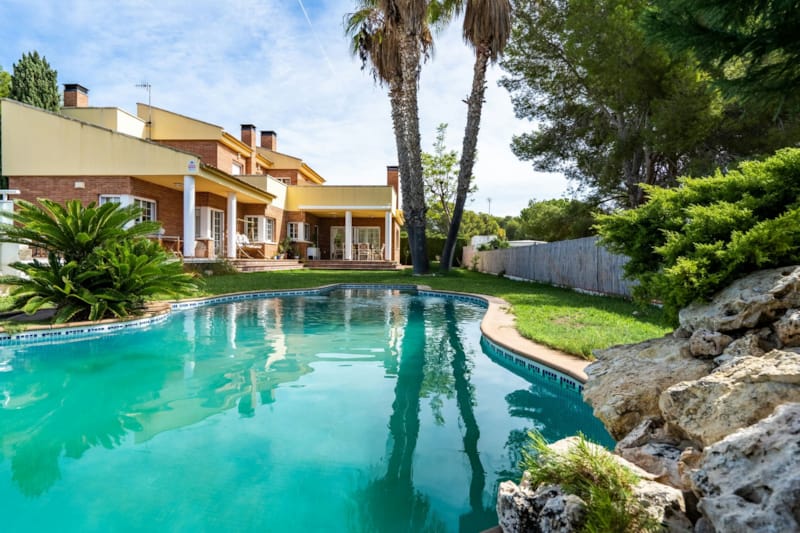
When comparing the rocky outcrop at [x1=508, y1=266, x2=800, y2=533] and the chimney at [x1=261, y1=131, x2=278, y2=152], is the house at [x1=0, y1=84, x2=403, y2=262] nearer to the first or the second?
the chimney at [x1=261, y1=131, x2=278, y2=152]

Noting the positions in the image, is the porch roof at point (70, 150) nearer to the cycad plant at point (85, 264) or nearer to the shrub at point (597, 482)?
the cycad plant at point (85, 264)

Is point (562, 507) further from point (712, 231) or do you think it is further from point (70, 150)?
point (70, 150)

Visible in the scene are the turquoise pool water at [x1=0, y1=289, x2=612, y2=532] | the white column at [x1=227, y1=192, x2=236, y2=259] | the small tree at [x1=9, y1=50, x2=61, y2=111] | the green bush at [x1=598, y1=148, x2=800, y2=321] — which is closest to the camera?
the turquoise pool water at [x1=0, y1=289, x2=612, y2=532]

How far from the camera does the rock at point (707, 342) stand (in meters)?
2.69

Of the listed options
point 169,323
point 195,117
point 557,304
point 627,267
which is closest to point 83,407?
point 169,323

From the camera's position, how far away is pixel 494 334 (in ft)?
21.2

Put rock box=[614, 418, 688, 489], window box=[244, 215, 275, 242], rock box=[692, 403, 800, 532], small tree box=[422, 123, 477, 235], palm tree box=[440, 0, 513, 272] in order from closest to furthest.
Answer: rock box=[692, 403, 800, 532]
rock box=[614, 418, 688, 489]
palm tree box=[440, 0, 513, 272]
window box=[244, 215, 275, 242]
small tree box=[422, 123, 477, 235]

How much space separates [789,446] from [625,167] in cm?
1721

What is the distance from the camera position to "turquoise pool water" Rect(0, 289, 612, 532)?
2623mm

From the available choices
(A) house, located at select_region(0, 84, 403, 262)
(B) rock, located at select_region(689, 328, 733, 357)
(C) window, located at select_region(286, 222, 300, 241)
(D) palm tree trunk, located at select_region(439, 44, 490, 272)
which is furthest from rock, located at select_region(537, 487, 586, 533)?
(C) window, located at select_region(286, 222, 300, 241)

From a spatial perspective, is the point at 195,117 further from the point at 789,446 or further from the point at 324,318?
the point at 789,446

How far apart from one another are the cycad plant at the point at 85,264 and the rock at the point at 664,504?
26.1 feet

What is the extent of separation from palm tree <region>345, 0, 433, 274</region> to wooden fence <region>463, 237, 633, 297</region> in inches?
176

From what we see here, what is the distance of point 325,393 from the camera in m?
4.73
